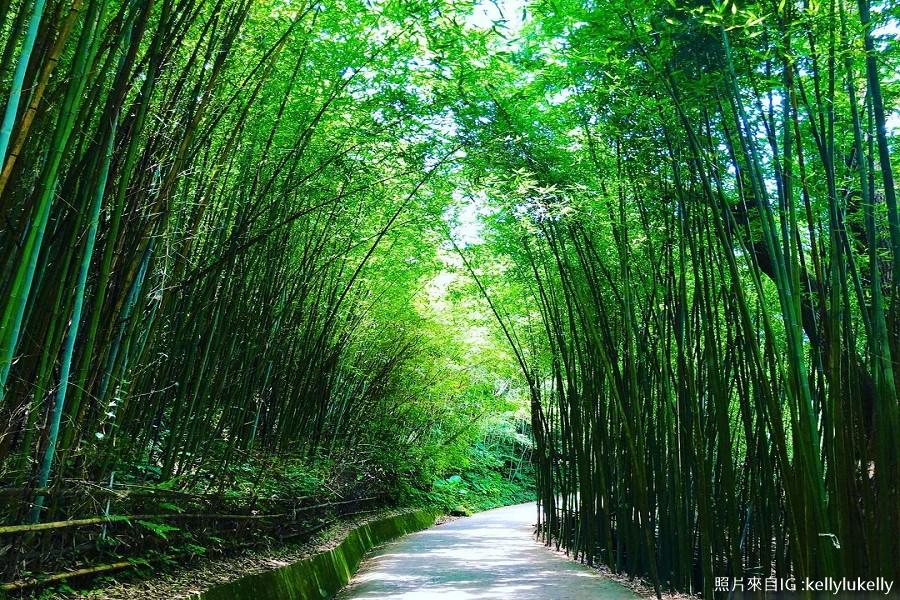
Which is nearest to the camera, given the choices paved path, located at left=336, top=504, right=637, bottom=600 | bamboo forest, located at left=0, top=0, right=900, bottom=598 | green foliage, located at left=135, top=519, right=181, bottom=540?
bamboo forest, located at left=0, top=0, right=900, bottom=598

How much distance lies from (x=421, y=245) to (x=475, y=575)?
3.17 m

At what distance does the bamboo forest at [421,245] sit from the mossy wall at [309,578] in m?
0.27

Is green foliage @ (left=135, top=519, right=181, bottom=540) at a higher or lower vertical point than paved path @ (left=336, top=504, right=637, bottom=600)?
higher

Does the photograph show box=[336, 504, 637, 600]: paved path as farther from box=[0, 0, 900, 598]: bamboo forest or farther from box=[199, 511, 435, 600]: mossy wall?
box=[0, 0, 900, 598]: bamboo forest

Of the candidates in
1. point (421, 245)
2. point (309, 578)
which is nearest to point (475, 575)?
point (309, 578)

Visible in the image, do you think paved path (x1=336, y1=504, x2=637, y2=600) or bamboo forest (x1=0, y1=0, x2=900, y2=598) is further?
paved path (x1=336, y1=504, x2=637, y2=600)

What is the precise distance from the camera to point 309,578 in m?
3.92

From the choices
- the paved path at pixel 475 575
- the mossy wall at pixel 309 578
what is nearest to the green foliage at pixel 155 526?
the mossy wall at pixel 309 578

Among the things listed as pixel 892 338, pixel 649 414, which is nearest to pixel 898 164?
pixel 892 338

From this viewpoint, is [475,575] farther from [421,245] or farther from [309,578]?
[421,245]

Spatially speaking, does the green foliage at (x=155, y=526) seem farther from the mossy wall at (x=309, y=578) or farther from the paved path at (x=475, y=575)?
the paved path at (x=475, y=575)

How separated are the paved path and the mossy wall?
118 millimetres

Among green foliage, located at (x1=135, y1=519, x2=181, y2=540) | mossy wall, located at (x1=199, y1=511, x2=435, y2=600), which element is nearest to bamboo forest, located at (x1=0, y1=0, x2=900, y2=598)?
green foliage, located at (x1=135, y1=519, x2=181, y2=540)

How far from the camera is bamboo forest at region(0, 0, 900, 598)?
1.95m
